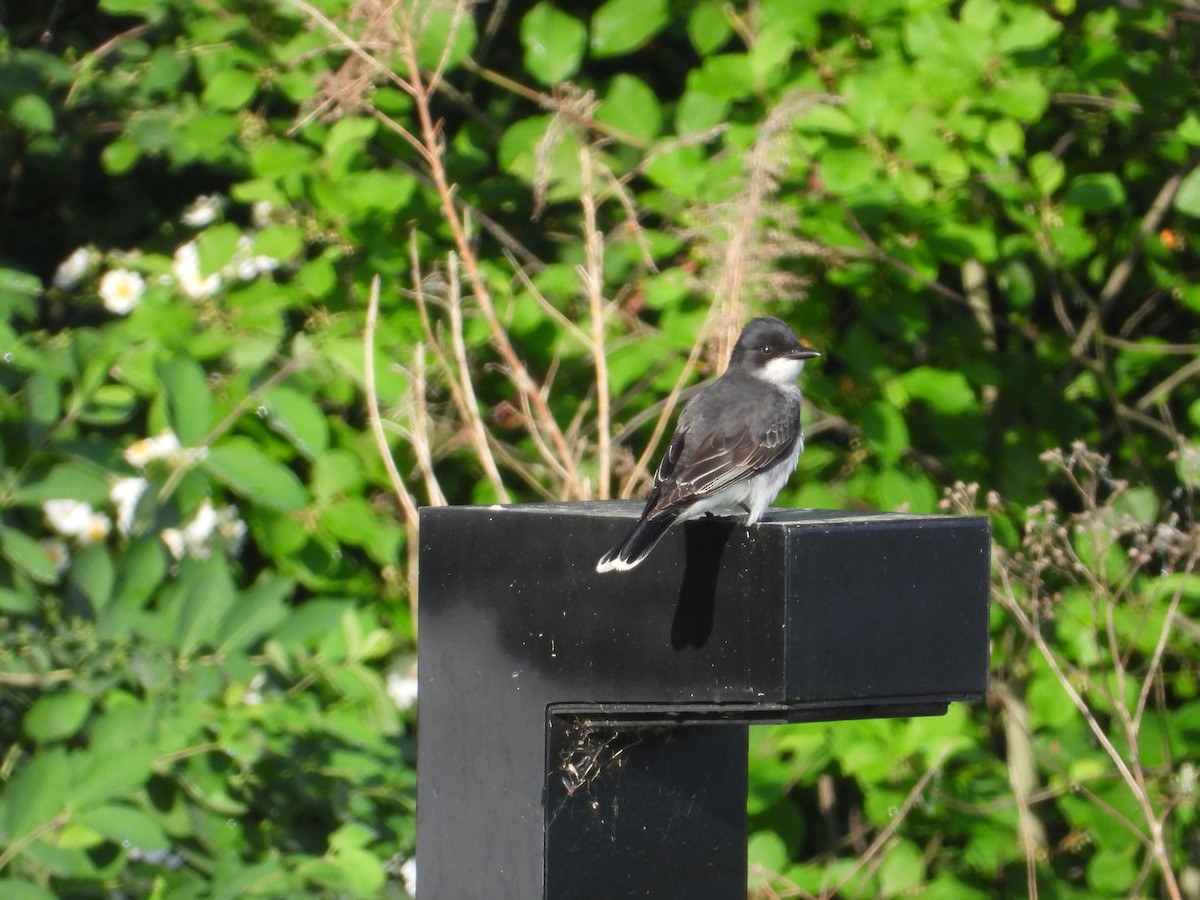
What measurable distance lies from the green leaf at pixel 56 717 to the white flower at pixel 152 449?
65cm

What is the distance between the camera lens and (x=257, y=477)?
3.42 metres

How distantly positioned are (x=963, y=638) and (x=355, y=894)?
1701 millimetres

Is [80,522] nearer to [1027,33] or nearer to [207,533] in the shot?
[207,533]

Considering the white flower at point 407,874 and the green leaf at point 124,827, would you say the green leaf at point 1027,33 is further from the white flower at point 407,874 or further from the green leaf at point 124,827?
the green leaf at point 124,827

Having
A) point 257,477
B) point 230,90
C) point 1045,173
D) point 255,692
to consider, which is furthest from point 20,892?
point 1045,173

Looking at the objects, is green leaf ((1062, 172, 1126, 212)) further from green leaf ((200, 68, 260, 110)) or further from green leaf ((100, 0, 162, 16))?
green leaf ((100, 0, 162, 16))

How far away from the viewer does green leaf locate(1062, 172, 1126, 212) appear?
4.10m

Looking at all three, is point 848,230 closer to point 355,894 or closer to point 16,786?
point 355,894

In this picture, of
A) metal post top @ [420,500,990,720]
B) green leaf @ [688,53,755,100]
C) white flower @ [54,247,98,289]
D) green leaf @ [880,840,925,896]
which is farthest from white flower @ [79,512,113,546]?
metal post top @ [420,500,990,720]

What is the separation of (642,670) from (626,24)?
8.25 ft

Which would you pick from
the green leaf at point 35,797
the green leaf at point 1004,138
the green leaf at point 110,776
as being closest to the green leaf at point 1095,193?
the green leaf at point 1004,138

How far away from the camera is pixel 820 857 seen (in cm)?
453

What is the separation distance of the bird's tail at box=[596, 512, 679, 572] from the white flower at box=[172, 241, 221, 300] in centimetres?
235

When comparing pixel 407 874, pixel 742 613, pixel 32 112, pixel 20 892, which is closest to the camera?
pixel 742 613
